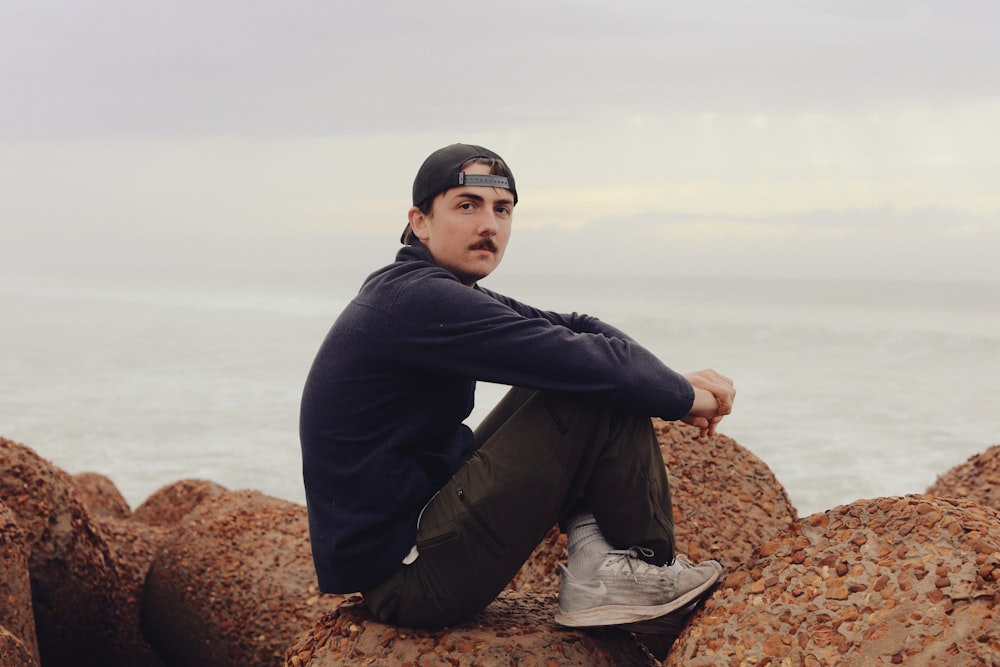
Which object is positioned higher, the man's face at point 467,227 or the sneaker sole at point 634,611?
the man's face at point 467,227

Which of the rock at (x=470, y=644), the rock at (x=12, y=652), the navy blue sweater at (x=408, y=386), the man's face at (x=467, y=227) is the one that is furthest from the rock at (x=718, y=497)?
the rock at (x=12, y=652)

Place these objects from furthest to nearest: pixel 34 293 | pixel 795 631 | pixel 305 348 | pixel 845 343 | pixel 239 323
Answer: pixel 34 293 < pixel 239 323 < pixel 305 348 < pixel 845 343 < pixel 795 631

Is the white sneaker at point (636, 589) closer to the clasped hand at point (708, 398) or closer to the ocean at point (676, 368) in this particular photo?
the clasped hand at point (708, 398)

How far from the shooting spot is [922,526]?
9.42ft

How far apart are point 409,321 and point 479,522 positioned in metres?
0.61

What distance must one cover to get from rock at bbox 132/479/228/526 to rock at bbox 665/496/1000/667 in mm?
5274

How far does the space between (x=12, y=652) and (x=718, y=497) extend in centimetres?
272

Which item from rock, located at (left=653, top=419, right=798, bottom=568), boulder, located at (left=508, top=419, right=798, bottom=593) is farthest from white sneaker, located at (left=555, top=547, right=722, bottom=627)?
rock, located at (left=653, top=419, right=798, bottom=568)

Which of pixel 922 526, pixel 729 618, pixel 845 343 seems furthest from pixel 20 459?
pixel 845 343

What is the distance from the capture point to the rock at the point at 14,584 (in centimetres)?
439

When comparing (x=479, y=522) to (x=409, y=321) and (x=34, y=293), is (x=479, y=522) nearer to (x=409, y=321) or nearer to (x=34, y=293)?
(x=409, y=321)

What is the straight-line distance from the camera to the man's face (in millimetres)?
3174

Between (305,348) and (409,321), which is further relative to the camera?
(305,348)

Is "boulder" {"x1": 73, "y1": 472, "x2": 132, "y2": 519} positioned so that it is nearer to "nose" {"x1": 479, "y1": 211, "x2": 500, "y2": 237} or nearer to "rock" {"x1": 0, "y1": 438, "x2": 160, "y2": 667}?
"rock" {"x1": 0, "y1": 438, "x2": 160, "y2": 667}
